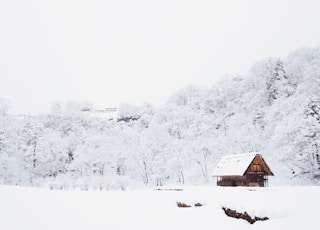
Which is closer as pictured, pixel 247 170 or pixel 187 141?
pixel 247 170

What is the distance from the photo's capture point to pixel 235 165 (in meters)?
33.0

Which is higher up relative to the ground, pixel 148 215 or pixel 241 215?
pixel 241 215

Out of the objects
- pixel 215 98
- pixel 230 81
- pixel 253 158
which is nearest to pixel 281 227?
pixel 253 158

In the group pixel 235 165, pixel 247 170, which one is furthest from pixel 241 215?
pixel 235 165

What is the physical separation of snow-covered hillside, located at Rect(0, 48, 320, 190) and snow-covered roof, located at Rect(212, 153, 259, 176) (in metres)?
5.41

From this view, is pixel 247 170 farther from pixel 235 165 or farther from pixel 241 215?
pixel 241 215

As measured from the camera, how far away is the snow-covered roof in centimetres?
3141

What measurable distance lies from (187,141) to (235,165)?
16179mm

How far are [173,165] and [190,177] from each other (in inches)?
133

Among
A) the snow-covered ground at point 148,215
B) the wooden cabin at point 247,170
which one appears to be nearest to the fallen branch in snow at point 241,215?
the snow-covered ground at point 148,215

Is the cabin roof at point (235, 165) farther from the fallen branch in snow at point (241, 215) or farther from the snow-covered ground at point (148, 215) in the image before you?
the fallen branch in snow at point (241, 215)

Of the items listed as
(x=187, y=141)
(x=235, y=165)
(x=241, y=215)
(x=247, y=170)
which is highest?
(x=187, y=141)

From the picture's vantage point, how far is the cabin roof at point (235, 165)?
1234 inches

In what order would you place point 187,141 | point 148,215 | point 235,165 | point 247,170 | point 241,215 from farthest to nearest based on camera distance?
1. point 187,141
2. point 235,165
3. point 247,170
4. point 148,215
5. point 241,215
